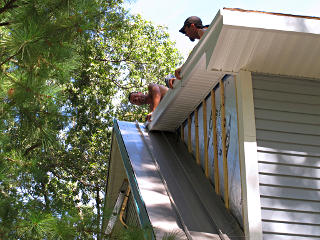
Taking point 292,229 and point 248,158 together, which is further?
point 248,158

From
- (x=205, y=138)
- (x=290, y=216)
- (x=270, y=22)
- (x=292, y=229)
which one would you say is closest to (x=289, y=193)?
(x=290, y=216)

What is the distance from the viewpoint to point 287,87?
4707 millimetres

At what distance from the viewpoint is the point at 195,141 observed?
21.3ft

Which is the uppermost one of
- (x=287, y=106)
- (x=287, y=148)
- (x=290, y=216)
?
A: (x=287, y=106)

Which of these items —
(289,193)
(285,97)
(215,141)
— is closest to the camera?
(289,193)

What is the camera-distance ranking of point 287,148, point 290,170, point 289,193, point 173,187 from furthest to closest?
point 173,187, point 287,148, point 290,170, point 289,193

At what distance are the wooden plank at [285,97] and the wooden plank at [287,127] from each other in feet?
0.88

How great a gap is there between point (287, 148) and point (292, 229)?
2.60 ft

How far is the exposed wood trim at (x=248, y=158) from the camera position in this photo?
3957 mm

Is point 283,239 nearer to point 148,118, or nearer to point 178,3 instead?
point 148,118

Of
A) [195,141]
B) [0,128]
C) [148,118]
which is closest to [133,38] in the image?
[148,118]

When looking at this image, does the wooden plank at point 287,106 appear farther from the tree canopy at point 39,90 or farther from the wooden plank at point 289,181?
the tree canopy at point 39,90

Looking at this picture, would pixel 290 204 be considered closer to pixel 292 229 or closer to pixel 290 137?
pixel 292 229

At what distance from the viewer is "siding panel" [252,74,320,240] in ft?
13.2
